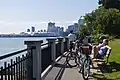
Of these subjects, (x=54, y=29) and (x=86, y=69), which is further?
(x=54, y=29)

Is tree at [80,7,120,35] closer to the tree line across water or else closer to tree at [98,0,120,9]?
the tree line across water

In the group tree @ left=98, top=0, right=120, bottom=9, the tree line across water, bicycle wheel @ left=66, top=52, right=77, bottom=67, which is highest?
tree @ left=98, top=0, right=120, bottom=9

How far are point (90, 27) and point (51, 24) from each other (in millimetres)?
9057

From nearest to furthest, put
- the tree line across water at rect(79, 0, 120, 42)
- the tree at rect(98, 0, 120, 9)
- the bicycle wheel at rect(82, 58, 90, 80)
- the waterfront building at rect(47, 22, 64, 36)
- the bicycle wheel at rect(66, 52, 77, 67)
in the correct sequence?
the bicycle wheel at rect(82, 58, 90, 80) < the bicycle wheel at rect(66, 52, 77, 67) < the waterfront building at rect(47, 22, 64, 36) < the tree line across water at rect(79, 0, 120, 42) < the tree at rect(98, 0, 120, 9)

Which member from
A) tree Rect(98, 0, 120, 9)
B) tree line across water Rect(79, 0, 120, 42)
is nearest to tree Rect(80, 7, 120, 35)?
tree line across water Rect(79, 0, 120, 42)

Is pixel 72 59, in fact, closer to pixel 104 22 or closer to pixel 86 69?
pixel 86 69

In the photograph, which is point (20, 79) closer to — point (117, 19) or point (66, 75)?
point (66, 75)

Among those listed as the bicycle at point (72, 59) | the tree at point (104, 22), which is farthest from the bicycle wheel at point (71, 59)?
the tree at point (104, 22)

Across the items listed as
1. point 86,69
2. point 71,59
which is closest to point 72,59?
point 71,59

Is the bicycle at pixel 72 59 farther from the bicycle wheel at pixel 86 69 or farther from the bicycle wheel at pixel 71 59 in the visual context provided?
the bicycle wheel at pixel 86 69

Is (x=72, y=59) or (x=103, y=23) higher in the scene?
(x=103, y=23)

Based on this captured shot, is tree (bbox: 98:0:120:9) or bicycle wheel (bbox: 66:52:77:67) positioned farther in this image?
tree (bbox: 98:0:120:9)

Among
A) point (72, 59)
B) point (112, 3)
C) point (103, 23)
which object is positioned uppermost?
Answer: point (112, 3)

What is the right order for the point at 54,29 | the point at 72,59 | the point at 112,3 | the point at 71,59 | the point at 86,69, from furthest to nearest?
the point at 112,3 < the point at 54,29 < the point at 72,59 < the point at 71,59 < the point at 86,69
